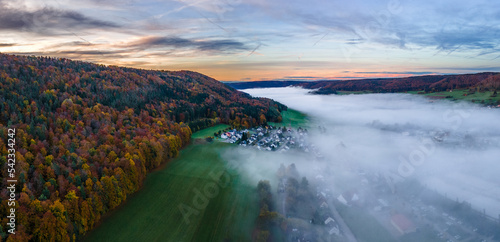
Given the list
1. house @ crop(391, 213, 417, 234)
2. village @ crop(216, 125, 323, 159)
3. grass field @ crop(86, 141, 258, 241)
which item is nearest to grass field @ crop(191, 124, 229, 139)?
village @ crop(216, 125, 323, 159)

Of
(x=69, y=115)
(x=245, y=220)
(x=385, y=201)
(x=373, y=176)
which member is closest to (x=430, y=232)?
(x=385, y=201)

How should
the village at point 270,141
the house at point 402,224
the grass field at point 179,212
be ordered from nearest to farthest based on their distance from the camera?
1. the grass field at point 179,212
2. the house at point 402,224
3. the village at point 270,141

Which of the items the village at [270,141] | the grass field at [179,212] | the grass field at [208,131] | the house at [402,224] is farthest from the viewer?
the grass field at [208,131]

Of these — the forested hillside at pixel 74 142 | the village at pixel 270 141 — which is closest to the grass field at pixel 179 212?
the forested hillside at pixel 74 142


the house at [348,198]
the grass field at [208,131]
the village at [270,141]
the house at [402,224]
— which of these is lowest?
the house at [402,224]

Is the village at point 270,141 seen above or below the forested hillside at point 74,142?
below

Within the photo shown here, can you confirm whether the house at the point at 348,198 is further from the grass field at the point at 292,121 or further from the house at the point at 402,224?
the grass field at the point at 292,121

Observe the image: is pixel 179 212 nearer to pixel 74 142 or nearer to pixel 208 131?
pixel 74 142

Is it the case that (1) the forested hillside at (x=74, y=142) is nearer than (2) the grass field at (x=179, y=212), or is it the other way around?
(1) the forested hillside at (x=74, y=142)
